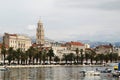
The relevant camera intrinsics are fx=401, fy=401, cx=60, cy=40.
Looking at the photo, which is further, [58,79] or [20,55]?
[20,55]

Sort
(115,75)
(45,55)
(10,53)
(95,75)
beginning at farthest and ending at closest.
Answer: (45,55)
(10,53)
(95,75)
(115,75)

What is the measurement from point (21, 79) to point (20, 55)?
88518mm

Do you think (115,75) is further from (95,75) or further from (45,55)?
(45,55)

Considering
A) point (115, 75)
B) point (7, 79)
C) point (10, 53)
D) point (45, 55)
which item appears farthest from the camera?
point (45, 55)

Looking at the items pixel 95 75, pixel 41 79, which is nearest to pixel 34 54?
pixel 95 75

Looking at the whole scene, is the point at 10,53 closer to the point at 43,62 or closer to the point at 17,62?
the point at 17,62

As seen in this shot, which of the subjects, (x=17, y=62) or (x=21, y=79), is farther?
(x=17, y=62)

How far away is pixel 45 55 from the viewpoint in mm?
190250

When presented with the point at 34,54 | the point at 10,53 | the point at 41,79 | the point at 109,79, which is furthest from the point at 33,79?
the point at 34,54

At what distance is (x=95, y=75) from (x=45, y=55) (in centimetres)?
9338

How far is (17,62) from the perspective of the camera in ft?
594

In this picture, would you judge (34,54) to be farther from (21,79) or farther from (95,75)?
(21,79)

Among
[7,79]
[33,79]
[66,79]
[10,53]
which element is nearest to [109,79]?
[66,79]

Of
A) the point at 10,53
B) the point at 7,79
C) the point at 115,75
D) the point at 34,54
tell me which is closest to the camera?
the point at 7,79
